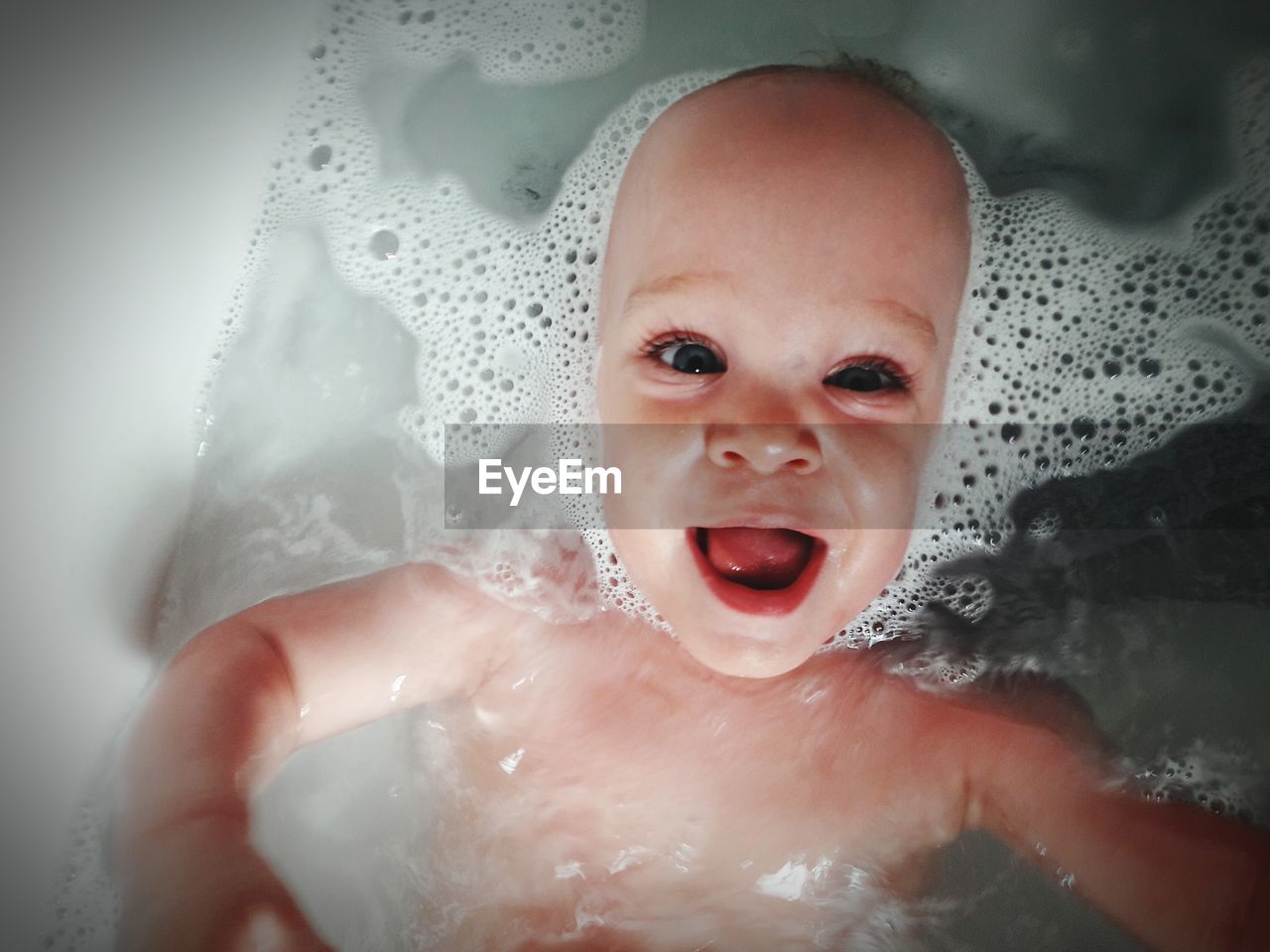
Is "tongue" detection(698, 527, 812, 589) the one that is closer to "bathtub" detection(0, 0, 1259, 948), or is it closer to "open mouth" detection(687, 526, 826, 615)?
"open mouth" detection(687, 526, 826, 615)

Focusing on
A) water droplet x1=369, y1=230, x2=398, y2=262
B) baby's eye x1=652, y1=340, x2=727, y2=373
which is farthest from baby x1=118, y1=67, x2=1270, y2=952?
water droplet x1=369, y1=230, x2=398, y2=262

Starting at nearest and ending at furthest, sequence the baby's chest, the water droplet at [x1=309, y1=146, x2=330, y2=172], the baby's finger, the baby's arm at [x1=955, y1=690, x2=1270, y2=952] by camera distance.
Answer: the baby's finger < the baby's arm at [x1=955, y1=690, x2=1270, y2=952] < the baby's chest < the water droplet at [x1=309, y1=146, x2=330, y2=172]

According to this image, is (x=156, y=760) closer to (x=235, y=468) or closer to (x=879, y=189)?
(x=235, y=468)

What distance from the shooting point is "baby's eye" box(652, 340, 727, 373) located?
2.92 feet

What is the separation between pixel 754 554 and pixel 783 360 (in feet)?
0.57

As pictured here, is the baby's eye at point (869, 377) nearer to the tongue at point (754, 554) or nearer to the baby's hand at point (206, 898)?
the tongue at point (754, 554)

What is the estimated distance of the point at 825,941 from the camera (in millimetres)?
972

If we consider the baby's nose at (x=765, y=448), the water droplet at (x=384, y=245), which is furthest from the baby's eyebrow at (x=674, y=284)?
the water droplet at (x=384, y=245)

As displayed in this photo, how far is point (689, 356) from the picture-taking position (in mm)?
900

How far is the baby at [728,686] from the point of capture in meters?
0.85

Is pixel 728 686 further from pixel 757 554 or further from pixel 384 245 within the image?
pixel 384 245

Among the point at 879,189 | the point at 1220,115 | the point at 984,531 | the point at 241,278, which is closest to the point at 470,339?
the point at 241,278

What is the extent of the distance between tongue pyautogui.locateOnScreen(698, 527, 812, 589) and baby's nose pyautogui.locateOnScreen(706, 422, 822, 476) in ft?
0.28

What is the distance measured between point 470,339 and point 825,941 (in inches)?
28.5
